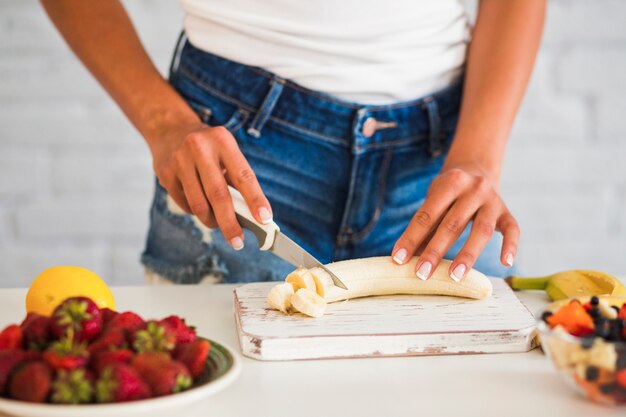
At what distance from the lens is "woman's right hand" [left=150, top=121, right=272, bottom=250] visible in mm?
935

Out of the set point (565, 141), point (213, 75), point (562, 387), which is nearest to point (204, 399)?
point (562, 387)

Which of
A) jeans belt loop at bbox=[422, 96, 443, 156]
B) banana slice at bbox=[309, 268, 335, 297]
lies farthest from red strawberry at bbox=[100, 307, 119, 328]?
jeans belt loop at bbox=[422, 96, 443, 156]

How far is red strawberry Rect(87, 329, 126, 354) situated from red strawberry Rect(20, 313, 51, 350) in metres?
0.03

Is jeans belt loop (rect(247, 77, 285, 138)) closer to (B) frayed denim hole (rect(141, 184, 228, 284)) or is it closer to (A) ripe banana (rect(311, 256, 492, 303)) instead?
(B) frayed denim hole (rect(141, 184, 228, 284))

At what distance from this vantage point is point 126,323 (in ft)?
2.26

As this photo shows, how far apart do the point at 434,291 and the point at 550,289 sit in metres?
0.17

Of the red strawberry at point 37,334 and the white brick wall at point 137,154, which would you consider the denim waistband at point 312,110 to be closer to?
the red strawberry at point 37,334

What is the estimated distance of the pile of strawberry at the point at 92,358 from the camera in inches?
23.9

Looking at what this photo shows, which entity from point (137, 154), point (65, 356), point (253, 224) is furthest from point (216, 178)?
point (137, 154)

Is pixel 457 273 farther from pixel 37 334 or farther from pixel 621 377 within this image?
pixel 37 334

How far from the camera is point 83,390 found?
61 cm

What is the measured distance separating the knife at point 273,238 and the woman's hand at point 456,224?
3.7 inches

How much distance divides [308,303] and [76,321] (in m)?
0.24

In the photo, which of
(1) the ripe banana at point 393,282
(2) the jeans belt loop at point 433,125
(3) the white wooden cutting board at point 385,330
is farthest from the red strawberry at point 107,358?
(2) the jeans belt loop at point 433,125
